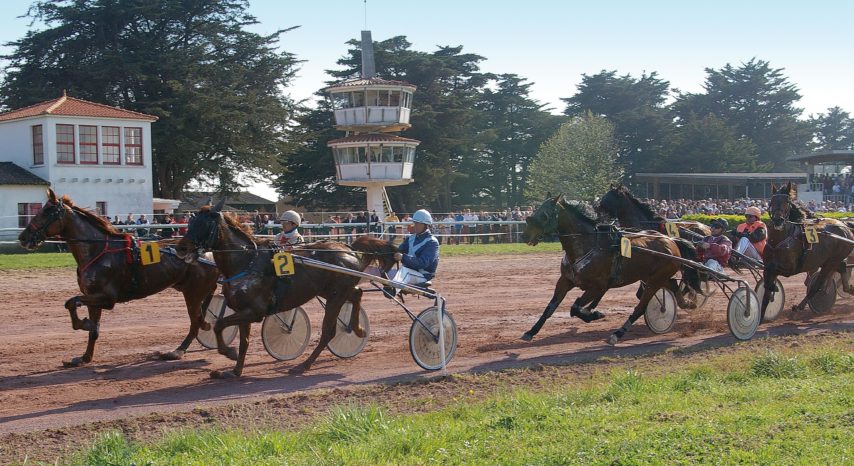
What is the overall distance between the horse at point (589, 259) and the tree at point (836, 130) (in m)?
92.7

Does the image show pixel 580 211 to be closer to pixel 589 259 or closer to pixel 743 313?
pixel 589 259

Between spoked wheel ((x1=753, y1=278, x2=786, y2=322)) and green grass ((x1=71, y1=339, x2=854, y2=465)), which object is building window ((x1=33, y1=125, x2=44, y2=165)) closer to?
spoked wheel ((x1=753, y1=278, x2=786, y2=322))

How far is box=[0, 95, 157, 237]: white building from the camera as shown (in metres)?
35.2

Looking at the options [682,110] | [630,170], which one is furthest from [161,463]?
[682,110]

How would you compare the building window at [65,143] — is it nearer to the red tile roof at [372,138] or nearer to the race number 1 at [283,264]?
the red tile roof at [372,138]

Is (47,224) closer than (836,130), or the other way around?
(47,224)

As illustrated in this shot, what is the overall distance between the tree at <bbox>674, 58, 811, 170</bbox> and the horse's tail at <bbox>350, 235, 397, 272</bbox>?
68.3m

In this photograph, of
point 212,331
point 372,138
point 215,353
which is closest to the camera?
point 215,353

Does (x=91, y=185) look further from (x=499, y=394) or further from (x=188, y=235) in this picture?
(x=499, y=394)

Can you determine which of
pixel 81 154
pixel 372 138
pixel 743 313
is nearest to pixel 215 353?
pixel 743 313

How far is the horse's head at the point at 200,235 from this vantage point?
9211 mm

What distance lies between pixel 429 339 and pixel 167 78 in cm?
3737

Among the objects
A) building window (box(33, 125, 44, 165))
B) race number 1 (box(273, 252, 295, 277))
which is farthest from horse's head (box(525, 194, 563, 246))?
building window (box(33, 125, 44, 165))

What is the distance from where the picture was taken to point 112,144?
123 ft
